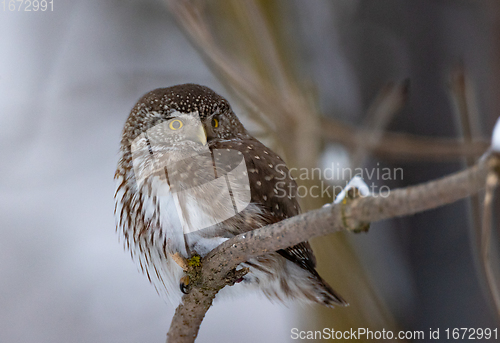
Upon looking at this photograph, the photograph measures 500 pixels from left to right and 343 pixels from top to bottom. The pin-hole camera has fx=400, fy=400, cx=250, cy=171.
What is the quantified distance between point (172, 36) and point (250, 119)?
1898 mm

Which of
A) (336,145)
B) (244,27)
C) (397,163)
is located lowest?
(397,163)

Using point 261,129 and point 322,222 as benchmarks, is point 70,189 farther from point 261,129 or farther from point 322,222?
point 322,222

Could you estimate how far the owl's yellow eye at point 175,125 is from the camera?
189 cm

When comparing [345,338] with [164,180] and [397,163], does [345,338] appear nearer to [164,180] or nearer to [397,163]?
[397,163]

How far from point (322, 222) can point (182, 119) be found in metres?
1.10

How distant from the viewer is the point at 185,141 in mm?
1853

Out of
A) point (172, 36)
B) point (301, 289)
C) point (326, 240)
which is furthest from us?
point (172, 36)

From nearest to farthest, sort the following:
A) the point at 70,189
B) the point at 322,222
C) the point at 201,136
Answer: the point at 322,222
the point at 201,136
the point at 70,189

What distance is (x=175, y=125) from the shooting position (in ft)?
6.21

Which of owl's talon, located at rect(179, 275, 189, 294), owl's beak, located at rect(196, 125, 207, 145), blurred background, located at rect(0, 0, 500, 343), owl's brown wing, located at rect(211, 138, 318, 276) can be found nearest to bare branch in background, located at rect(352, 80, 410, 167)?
blurred background, located at rect(0, 0, 500, 343)

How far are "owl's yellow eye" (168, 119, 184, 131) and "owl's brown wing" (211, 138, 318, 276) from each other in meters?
0.18

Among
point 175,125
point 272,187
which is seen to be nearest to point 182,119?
point 175,125

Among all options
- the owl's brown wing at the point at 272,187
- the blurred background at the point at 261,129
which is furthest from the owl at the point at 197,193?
the blurred background at the point at 261,129

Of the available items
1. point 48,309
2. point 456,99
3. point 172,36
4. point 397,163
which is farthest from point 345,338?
point 172,36
